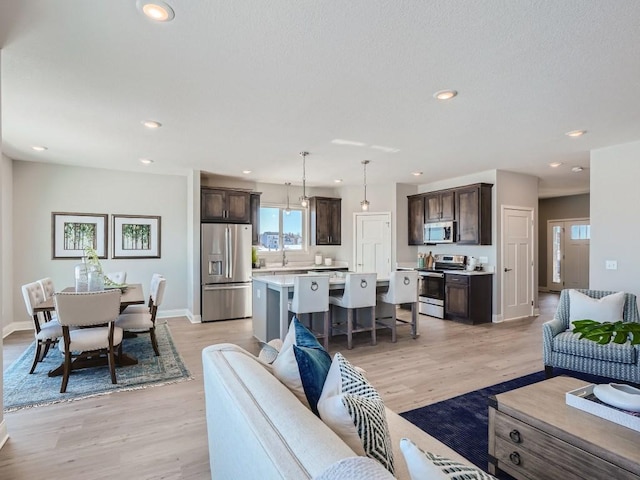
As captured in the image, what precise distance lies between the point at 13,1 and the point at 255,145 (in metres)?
2.72

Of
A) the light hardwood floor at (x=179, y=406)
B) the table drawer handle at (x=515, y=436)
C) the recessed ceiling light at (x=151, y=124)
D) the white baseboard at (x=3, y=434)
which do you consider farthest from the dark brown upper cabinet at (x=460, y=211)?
the white baseboard at (x=3, y=434)

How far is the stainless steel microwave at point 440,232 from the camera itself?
647 centimetres

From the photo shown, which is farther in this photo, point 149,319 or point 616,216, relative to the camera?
point 616,216

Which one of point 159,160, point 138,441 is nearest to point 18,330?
point 159,160

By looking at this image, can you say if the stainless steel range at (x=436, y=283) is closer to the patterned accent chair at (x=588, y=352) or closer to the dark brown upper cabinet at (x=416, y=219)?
the dark brown upper cabinet at (x=416, y=219)

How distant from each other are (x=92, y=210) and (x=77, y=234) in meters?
0.45

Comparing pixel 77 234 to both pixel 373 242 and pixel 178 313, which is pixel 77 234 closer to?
pixel 178 313

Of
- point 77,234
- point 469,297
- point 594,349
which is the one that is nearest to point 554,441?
point 594,349

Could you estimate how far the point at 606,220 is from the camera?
454 cm

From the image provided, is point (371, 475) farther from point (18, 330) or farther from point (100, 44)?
point (18, 330)

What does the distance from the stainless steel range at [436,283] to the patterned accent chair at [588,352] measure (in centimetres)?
270

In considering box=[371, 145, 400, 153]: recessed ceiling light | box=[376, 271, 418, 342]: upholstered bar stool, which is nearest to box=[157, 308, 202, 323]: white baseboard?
box=[376, 271, 418, 342]: upholstered bar stool

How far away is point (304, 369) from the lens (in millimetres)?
1357

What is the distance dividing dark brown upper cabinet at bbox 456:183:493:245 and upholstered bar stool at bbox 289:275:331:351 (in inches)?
126
